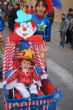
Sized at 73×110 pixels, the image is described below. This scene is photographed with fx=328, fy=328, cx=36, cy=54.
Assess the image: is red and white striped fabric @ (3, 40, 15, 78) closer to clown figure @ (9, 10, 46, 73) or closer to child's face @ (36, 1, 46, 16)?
clown figure @ (9, 10, 46, 73)

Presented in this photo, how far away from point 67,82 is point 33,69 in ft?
9.03

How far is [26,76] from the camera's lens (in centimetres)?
473

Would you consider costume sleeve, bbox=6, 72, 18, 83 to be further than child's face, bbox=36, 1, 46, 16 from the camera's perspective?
No

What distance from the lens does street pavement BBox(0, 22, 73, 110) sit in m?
6.14

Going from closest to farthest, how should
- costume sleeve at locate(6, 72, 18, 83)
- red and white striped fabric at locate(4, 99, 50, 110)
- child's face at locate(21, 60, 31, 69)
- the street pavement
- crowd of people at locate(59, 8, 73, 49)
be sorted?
red and white striped fabric at locate(4, 99, 50, 110) < costume sleeve at locate(6, 72, 18, 83) < child's face at locate(21, 60, 31, 69) < the street pavement < crowd of people at locate(59, 8, 73, 49)

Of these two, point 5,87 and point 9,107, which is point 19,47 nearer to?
point 5,87

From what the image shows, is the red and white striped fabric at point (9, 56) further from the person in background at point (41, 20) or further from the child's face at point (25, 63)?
the person in background at point (41, 20)

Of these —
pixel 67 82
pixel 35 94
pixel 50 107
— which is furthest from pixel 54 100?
pixel 67 82

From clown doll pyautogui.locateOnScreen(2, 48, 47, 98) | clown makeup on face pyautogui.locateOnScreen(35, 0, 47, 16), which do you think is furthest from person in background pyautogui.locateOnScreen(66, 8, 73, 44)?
clown doll pyautogui.locateOnScreen(2, 48, 47, 98)

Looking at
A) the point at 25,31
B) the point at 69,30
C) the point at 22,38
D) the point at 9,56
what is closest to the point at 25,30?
the point at 25,31

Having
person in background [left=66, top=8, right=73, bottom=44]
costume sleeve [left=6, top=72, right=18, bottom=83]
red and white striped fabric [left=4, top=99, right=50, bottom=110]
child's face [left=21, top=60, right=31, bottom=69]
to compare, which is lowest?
person in background [left=66, top=8, right=73, bottom=44]

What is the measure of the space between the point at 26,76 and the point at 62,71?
3.87 m

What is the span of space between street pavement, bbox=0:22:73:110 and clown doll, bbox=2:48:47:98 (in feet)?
3.16

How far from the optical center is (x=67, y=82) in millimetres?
7438
